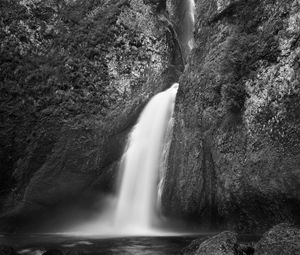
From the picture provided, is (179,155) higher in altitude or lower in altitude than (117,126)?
lower

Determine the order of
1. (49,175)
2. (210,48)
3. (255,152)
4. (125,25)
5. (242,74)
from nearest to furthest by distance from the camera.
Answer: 1. (255,152)
2. (242,74)
3. (210,48)
4. (49,175)
5. (125,25)

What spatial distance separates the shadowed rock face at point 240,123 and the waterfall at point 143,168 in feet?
2.23

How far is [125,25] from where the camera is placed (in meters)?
18.4

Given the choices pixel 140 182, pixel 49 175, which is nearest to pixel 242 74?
pixel 140 182

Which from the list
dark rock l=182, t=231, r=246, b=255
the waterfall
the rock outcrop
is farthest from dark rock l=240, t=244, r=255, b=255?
the rock outcrop

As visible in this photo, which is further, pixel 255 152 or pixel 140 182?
pixel 140 182

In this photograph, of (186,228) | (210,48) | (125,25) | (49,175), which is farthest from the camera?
(125,25)

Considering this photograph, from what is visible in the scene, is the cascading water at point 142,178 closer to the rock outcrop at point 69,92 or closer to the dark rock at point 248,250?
the rock outcrop at point 69,92

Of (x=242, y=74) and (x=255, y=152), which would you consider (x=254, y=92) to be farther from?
(x=255, y=152)

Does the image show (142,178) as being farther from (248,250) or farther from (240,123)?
(248,250)

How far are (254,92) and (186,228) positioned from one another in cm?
514

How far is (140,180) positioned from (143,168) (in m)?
0.47

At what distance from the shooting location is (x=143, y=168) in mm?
14883

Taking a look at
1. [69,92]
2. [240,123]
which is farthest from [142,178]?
[69,92]
